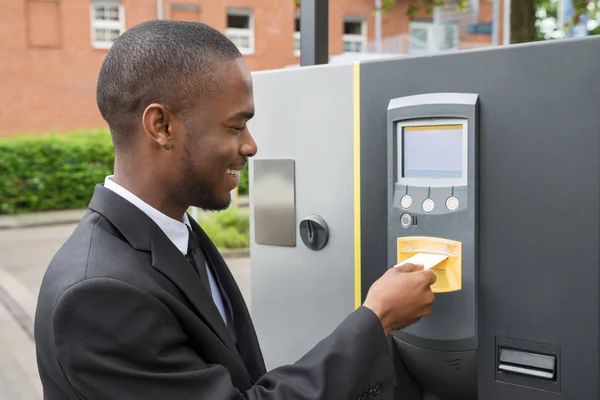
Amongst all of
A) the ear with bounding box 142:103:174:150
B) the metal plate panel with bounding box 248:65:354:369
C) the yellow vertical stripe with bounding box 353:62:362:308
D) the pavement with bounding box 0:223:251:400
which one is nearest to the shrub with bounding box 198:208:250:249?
the pavement with bounding box 0:223:251:400

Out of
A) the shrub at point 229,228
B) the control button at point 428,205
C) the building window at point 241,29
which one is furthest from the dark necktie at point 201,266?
the building window at point 241,29

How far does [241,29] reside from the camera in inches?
726

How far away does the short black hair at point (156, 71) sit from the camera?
1146 millimetres

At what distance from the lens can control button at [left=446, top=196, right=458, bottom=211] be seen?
55.7 inches

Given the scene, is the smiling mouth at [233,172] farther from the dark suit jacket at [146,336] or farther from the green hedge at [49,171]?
the green hedge at [49,171]

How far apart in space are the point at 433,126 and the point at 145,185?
634mm

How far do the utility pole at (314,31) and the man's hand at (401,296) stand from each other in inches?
31.6

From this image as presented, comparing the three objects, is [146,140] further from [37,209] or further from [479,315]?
[37,209]

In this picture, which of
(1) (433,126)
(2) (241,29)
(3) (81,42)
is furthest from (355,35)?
(1) (433,126)

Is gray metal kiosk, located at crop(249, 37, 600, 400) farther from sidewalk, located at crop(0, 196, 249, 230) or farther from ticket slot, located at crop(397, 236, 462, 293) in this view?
sidewalk, located at crop(0, 196, 249, 230)

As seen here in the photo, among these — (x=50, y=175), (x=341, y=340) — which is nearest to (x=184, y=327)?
(x=341, y=340)

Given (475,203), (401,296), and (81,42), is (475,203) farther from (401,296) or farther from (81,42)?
(81,42)

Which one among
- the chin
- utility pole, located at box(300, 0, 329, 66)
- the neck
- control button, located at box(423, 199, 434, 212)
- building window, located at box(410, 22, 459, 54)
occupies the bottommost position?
control button, located at box(423, 199, 434, 212)

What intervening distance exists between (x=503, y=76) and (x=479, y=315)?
1.67ft
